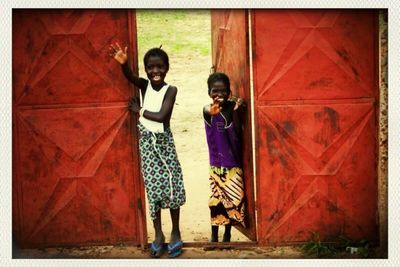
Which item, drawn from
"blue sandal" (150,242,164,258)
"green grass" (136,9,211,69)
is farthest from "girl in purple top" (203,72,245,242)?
"green grass" (136,9,211,69)

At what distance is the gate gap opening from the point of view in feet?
24.1

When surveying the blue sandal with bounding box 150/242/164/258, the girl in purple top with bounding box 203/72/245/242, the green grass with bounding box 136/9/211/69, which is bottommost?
the blue sandal with bounding box 150/242/164/258

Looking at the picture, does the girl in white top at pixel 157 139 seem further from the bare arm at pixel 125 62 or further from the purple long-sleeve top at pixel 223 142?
the purple long-sleeve top at pixel 223 142

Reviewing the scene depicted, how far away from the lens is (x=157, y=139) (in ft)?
18.0

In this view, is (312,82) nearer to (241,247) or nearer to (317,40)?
(317,40)

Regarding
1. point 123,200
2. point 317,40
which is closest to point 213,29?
point 317,40

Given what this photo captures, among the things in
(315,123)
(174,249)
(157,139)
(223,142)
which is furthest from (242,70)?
(174,249)

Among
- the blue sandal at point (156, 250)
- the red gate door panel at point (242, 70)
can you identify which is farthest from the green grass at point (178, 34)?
the blue sandal at point (156, 250)

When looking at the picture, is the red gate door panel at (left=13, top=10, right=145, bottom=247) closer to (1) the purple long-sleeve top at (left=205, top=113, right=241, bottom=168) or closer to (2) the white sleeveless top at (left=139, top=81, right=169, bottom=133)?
(2) the white sleeveless top at (left=139, top=81, right=169, bottom=133)

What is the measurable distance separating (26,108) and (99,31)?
935 mm

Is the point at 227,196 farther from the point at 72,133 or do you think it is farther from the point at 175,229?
the point at 72,133

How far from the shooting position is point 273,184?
5.70m

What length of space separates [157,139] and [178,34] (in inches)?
458

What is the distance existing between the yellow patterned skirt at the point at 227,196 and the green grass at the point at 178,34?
9.94 metres
